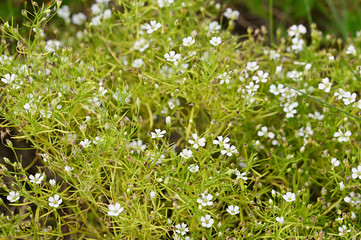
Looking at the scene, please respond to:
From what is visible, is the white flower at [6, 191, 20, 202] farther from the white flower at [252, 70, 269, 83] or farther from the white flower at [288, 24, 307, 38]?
the white flower at [288, 24, 307, 38]

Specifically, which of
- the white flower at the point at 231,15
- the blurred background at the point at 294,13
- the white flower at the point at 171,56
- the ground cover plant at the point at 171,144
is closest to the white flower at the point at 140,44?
the ground cover plant at the point at 171,144

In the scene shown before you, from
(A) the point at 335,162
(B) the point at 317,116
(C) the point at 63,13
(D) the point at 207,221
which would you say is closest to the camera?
(D) the point at 207,221

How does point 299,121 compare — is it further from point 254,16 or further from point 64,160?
point 254,16

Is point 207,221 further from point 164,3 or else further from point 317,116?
point 164,3

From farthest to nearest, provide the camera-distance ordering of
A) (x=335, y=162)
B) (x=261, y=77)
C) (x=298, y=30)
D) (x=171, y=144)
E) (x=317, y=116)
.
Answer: (x=298, y=30), (x=317, y=116), (x=261, y=77), (x=335, y=162), (x=171, y=144)

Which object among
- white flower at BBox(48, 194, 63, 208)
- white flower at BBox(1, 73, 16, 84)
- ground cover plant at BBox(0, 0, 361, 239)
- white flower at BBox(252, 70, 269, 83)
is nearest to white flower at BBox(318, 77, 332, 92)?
ground cover plant at BBox(0, 0, 361, 239)

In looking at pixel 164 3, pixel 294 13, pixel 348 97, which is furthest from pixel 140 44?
pixel 294 13

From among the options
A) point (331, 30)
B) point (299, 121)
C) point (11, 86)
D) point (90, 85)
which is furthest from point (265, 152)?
point (331, 30)

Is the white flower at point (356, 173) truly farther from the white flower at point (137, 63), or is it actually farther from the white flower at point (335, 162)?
the white flower at point (137, 63)
